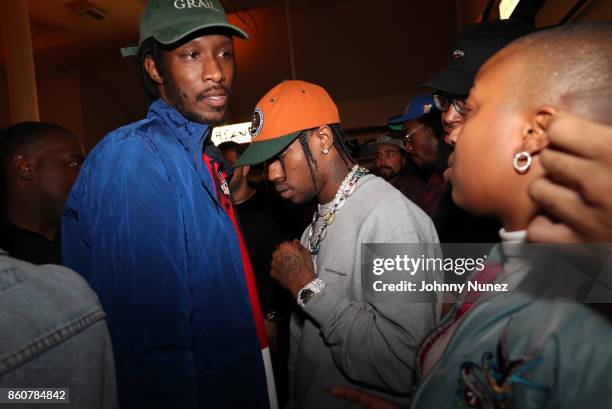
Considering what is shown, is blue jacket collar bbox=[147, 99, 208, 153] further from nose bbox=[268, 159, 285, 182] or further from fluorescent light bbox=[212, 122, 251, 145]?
fluorescent light bbox=[212, 122, 251, 145]

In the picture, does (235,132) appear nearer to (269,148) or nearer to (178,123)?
(269,148)

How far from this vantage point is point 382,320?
1.26 metres

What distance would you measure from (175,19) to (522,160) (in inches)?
50.5

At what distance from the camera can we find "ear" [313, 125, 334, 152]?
5.50 ft

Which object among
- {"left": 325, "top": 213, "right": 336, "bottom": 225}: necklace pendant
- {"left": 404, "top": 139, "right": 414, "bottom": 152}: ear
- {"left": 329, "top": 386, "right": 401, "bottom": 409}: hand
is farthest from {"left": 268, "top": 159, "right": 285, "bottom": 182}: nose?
{"left": 404, "top": 139, "right": 414, "bottom": 152}: ear

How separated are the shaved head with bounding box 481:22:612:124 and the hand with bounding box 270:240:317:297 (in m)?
0.94

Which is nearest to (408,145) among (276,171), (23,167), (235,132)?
(276,171)

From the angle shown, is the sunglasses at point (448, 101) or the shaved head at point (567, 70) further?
the sunglasses at point (448, 101)

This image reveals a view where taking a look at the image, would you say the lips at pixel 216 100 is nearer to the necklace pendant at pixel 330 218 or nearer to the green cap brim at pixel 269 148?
the green cap brim at pixel 269 148

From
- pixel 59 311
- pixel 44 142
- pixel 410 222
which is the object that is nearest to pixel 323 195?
pixel 410 222

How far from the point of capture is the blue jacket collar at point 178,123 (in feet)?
4.54

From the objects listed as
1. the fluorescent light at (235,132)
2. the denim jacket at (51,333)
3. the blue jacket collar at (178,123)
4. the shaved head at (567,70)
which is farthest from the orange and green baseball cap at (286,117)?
the fluorescent light at (235,132)

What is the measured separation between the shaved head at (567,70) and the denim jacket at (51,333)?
88cm

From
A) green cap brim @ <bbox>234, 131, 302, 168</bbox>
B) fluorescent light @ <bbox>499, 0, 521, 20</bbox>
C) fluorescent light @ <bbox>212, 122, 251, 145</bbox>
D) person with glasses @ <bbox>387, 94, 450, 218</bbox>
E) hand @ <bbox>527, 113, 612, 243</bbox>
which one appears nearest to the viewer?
hand @ <bbox>527, 113, 612, 243</bbox>
